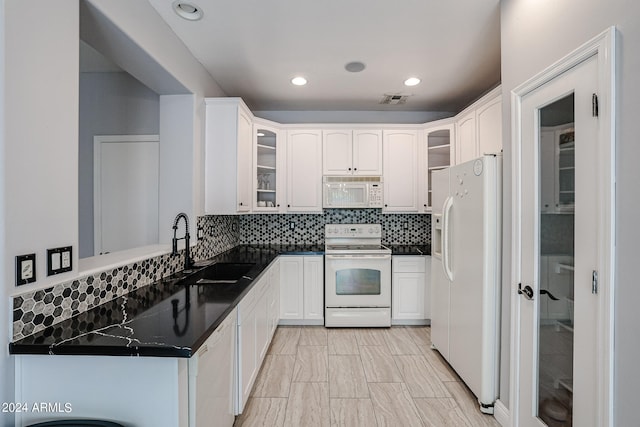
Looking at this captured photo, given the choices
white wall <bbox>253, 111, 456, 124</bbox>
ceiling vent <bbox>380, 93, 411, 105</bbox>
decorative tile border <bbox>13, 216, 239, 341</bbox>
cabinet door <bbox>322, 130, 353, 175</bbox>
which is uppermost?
ceiling vent <bbox>380, 93, 411, 105</bbox>

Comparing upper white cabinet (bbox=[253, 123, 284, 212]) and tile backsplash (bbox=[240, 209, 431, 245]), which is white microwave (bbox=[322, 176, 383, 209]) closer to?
tile backsplash (bbox=[240, 209, 431, 245])

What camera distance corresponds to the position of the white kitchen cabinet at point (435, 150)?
12.4 ft

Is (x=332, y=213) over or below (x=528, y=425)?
over

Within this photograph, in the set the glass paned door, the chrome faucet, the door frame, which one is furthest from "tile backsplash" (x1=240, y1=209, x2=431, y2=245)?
the door frame

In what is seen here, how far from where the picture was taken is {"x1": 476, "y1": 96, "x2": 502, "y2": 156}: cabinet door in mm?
2811

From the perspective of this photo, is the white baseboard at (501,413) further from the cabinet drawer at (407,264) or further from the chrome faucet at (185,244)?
the chrome faucet at (185,244)

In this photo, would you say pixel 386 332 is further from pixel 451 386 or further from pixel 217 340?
pixel 217 340

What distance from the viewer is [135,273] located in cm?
194

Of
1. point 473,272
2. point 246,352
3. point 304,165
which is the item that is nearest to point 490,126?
point 473,272

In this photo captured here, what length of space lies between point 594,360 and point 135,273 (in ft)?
7.76

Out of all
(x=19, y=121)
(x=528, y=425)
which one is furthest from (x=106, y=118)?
(x=528, y=425)

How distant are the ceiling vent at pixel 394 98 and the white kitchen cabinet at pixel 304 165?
0.86 meters

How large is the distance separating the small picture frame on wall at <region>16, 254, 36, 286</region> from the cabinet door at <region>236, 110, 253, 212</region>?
6.25ft

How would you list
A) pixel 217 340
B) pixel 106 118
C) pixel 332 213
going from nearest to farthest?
pixel 217 340 → pixel 106 118 → pixel 332 213
